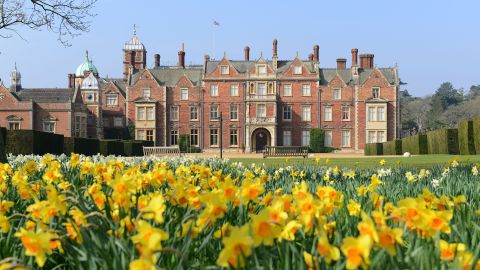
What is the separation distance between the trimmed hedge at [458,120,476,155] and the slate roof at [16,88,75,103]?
122 feet

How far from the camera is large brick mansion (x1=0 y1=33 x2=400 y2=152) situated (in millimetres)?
49156

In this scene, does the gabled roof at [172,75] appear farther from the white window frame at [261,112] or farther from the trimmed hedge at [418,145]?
the trimmed hedge at [418,145]

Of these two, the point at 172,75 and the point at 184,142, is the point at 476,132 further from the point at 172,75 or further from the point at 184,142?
the point at 172,75

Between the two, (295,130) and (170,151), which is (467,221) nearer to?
(170,151)

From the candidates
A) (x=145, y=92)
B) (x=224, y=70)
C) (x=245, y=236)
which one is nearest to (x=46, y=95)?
(x=145, y=92)

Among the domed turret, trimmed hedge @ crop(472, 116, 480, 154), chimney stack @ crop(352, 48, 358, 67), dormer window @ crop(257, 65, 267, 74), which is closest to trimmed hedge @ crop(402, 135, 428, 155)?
trimmed hedge @ crop(472, 116, 480, 154)

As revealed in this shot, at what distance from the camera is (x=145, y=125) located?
49.9m

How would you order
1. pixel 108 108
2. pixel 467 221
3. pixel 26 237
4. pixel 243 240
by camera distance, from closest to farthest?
1. pixel 243 240
2. pixel 26 237
3. pixel 467 221
4. pixel 108 108

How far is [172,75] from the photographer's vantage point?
51281mm

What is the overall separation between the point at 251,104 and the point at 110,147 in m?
18.7

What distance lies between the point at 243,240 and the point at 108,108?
170ft

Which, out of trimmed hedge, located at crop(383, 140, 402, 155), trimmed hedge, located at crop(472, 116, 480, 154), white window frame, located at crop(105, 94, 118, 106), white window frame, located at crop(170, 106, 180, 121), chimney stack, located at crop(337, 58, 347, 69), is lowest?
trimmed hedge, located at crop(383, 140, 402, 155)

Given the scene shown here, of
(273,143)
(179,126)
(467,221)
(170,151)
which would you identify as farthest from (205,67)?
(467,221)

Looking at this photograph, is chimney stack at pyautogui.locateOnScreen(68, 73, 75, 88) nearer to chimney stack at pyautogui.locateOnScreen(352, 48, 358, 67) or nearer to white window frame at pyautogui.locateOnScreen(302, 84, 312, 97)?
white window frame at pyautogui.locateOnScreen(302, 84, 312, 97)
